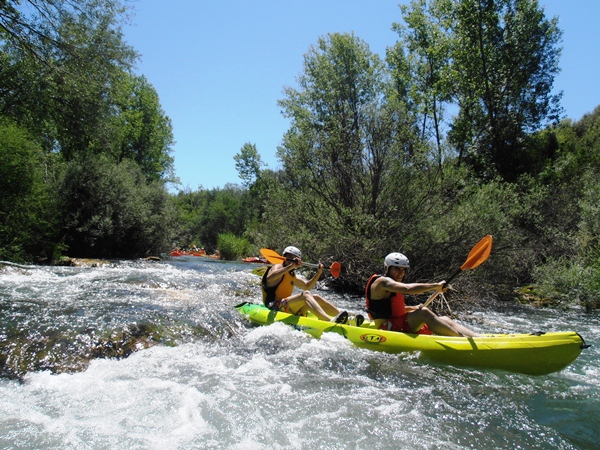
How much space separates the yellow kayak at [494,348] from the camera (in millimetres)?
4234

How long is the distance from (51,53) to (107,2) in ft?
6.65

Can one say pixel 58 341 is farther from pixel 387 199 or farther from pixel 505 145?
pixel 505 145

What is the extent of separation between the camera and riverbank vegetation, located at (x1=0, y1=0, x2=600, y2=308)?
10.3 metres

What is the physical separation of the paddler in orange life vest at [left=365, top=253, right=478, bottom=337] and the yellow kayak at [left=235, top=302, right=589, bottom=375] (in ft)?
0.85

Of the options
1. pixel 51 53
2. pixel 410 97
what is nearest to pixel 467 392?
pixel 51 53

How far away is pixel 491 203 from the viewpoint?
1208cm

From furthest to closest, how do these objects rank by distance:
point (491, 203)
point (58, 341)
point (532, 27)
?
point (532, 27) → point (491, 203) → point (58, 341)

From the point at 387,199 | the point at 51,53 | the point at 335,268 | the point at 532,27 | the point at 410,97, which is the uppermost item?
the point at 532,27

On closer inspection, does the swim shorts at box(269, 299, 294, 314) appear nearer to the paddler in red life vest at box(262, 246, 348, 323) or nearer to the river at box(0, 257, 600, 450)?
the paddler in red life vest at box(262, 246, 348, 323)

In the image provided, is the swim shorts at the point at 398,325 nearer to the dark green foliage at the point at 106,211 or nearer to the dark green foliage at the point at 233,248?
the dark green foliage at the point at 106,211

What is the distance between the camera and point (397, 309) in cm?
524

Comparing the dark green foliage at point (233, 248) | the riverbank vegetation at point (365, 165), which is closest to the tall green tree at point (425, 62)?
the riverbank vegetation at point (365, 165)

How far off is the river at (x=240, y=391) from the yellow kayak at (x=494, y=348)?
112 millimetres

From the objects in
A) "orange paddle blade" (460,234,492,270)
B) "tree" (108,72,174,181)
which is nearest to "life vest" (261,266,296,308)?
"orange paddle blade" (460,234,492,270)
